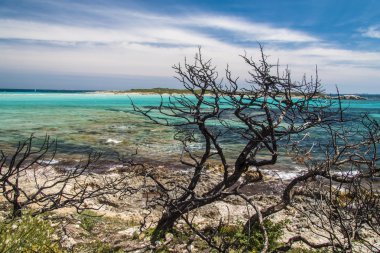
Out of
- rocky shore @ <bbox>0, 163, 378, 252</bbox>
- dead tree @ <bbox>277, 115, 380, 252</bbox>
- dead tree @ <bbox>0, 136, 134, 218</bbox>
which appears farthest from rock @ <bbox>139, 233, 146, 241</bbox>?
dead tree @ <bbox>277, 115, 380, 252</bbox>

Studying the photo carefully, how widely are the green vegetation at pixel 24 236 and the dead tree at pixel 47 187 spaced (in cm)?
65

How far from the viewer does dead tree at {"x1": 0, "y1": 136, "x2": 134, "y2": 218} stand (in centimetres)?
658

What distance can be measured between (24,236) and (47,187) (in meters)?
2.33

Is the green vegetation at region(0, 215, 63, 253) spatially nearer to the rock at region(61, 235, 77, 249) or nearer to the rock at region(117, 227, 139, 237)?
the rock at region(61, 235, 77, 249)

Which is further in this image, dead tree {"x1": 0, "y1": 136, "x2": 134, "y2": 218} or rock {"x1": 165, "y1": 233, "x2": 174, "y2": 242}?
rock {"x1": 165, "y1": 233, "x2": 174, "y2": 242}

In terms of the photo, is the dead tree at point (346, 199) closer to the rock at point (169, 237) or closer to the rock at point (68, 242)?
the rock at point (169, 237)

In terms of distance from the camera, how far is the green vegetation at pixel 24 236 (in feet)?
15.4

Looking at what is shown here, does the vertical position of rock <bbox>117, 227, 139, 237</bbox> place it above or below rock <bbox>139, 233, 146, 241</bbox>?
below

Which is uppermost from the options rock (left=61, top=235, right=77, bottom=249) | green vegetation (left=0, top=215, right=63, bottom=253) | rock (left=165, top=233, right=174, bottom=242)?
green vegetation (left=0, top=215, right=63, bottom=253)

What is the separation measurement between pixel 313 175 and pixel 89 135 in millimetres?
24330

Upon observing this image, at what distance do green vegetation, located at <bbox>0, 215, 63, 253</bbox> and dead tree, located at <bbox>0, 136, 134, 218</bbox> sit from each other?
651 millimetres

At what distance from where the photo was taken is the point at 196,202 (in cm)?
843

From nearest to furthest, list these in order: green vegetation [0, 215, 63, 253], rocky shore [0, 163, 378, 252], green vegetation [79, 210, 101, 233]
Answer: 1. green vegetation [0, 215, 63, 253]
2. rocky shore [0, 163, 378, 252]
3. green vegetation [79, 210, 101, 233]

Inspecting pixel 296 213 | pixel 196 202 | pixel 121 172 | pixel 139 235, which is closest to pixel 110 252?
pixel 139 235
